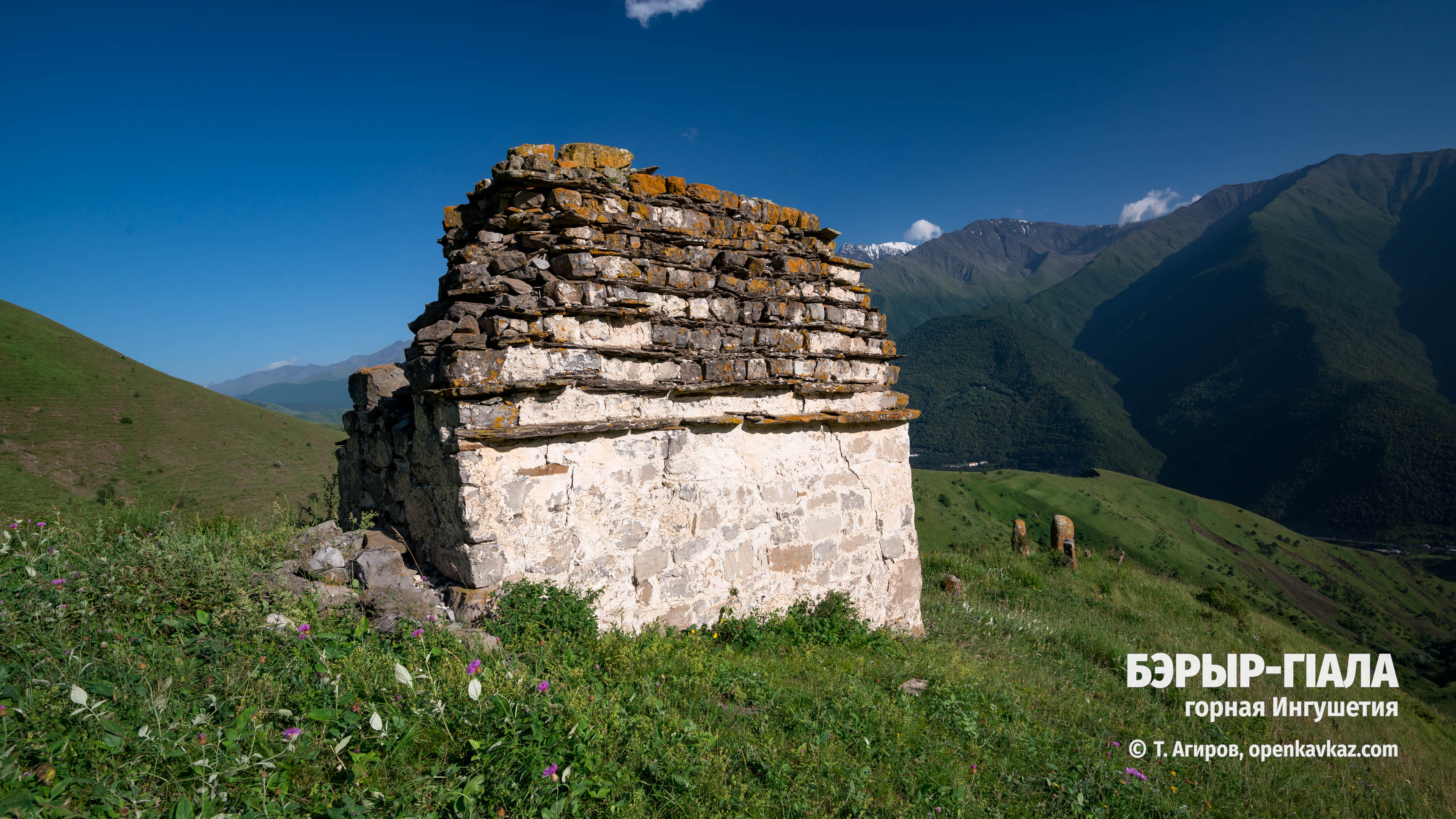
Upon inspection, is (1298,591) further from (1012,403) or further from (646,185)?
(646,185)

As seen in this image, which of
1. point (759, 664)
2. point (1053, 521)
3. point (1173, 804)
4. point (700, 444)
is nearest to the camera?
point (1173, 804)

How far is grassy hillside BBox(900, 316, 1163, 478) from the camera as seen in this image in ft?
401

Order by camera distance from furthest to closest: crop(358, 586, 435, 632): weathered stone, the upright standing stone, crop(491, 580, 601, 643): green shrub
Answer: the upright standing stone → crop(491, 580, 601, 643): green shrub → crop(358, 586, 435, 632): weathered stone

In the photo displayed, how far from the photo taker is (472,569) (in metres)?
4.14

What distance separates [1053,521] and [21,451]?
27.6 metres

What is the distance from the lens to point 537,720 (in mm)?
2801

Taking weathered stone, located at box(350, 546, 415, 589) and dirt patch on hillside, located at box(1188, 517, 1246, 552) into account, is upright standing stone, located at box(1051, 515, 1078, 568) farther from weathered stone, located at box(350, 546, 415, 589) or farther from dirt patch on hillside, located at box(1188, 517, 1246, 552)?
dirt patch on hillside, located at box(1188, 517, 1246, 552)

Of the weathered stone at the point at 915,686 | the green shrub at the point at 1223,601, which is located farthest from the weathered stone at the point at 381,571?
the green shrub at the point at 1223,601

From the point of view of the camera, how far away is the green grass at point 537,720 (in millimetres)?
2285

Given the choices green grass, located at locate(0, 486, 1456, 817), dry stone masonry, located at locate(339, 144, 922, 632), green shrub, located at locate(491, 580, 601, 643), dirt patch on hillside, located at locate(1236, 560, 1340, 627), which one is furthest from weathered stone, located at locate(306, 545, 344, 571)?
dirt patch on hillside, located at locate(1236, 560, 1340, 627)

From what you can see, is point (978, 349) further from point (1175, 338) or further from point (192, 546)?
point (192, 546)

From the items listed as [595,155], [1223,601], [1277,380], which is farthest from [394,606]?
[1277,380]

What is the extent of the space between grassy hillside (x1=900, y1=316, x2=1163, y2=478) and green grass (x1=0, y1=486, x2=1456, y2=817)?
122437mm

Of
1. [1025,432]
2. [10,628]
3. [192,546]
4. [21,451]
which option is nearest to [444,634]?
[192,546]
